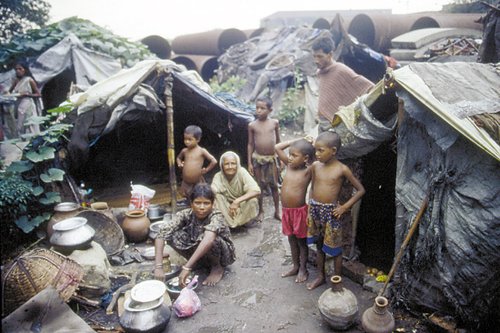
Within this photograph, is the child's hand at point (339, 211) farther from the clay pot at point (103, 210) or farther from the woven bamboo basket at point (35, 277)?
the clay pot at point (103, 210)

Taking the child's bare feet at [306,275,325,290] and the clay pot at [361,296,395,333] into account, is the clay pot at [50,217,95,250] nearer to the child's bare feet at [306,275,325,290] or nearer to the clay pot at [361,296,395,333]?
the child's bare feet at [306,275,325,290]

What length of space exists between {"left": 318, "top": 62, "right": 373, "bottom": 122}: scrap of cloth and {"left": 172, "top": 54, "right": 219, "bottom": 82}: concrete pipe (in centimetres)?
1094

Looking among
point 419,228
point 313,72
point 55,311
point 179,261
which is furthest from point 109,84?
point 313,72

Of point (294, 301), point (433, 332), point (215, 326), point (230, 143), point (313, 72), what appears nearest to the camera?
point (433, 332)

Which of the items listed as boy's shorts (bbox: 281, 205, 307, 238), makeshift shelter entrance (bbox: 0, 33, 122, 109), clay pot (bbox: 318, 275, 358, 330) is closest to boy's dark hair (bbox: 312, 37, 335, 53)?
boy's shorts (bbox: 281, 205, 307, 238)

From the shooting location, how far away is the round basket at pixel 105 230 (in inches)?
183

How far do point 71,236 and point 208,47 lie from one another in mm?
13398

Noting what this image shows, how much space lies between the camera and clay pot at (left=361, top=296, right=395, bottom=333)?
2.84 metres

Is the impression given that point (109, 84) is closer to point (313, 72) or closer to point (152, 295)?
point (152, 295)

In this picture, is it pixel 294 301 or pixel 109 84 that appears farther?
pixel 109 84

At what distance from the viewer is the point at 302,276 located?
13.0ft

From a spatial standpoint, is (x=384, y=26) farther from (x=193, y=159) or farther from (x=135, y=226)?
(x=135, y=226)

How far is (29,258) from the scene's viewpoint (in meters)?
3.40

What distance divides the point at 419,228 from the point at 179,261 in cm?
275
